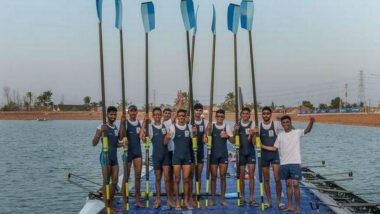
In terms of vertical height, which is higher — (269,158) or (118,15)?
(118,15)

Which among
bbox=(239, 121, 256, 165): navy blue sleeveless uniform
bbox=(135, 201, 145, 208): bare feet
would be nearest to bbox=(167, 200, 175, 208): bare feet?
bbox=(135, 201, 145, 208): bare feet

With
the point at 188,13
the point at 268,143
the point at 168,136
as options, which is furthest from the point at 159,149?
the point at 188,13

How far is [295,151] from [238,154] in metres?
1.27

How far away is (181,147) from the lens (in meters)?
9.63

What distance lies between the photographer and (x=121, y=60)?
10.3 m

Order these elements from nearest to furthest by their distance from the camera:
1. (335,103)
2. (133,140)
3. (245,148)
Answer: (133,140)
(245,148)
(335,103)

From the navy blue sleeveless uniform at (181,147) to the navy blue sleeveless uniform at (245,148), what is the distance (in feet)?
3.75

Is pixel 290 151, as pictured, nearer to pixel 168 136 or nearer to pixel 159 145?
pixel 168 136

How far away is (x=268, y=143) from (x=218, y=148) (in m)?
1.06

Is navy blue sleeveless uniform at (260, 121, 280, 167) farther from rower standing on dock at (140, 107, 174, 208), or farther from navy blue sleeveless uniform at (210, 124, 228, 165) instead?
rower standing on dock at (140, 107, 174, 208)

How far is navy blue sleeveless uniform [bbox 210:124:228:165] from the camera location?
988 centimetres

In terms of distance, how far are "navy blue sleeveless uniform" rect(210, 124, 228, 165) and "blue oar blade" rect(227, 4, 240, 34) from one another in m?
2.63

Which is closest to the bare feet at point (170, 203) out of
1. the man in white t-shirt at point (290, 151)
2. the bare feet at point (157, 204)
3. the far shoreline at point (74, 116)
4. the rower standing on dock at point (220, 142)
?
the bare feet at point (157, 204)

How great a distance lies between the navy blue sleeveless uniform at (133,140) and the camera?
32.2 feet
